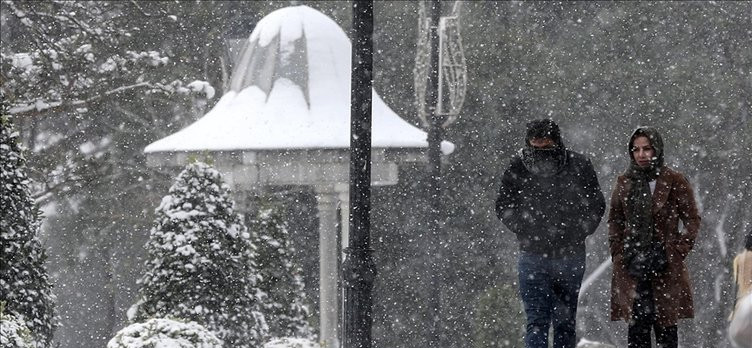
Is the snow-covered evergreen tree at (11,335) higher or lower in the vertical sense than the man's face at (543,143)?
lower

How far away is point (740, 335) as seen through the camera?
6.97 meters

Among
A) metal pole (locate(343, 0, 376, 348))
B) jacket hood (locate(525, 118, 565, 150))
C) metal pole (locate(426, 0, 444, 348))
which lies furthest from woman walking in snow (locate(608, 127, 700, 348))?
metal pole (locate(426, 0, 444, 348))

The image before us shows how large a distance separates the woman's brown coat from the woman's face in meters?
0.12

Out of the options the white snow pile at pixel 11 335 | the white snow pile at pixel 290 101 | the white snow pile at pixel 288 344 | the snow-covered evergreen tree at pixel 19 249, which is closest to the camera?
the white snow pile at pixel 11 335

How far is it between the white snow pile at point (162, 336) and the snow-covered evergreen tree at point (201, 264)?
1.59 meters

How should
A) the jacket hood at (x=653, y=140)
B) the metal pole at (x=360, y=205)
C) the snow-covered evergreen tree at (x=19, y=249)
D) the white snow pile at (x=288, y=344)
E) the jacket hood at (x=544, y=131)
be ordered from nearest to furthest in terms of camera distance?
the metal pole at (x=360, y=205), the jacket hood at (x=653, y=140), the jacket hood at (x=544, y=131), the snow-covered evergreen tree at (x=19, y=249), the white snow pile at (x=288, y=344)

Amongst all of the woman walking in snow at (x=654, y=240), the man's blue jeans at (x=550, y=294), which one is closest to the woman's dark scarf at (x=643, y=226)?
the woman walking in snow at (x=654, y=240)

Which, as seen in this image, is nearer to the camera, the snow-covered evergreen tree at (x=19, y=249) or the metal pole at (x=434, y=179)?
the snow-covered evergreen tree at (x=19, y=249)

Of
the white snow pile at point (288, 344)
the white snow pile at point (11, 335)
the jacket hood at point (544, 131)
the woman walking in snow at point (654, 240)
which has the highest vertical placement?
the jacket hood at point (544, 131)

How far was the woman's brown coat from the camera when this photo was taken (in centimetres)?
711

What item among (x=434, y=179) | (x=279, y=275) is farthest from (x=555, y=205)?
(x=279, y=275)

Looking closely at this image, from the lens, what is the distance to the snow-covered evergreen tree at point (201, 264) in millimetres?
8938

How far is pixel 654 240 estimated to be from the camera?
23.5 feet

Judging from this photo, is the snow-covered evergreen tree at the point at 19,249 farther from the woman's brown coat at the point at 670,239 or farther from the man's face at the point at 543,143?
the woman's brown coat at the point at 670,239
